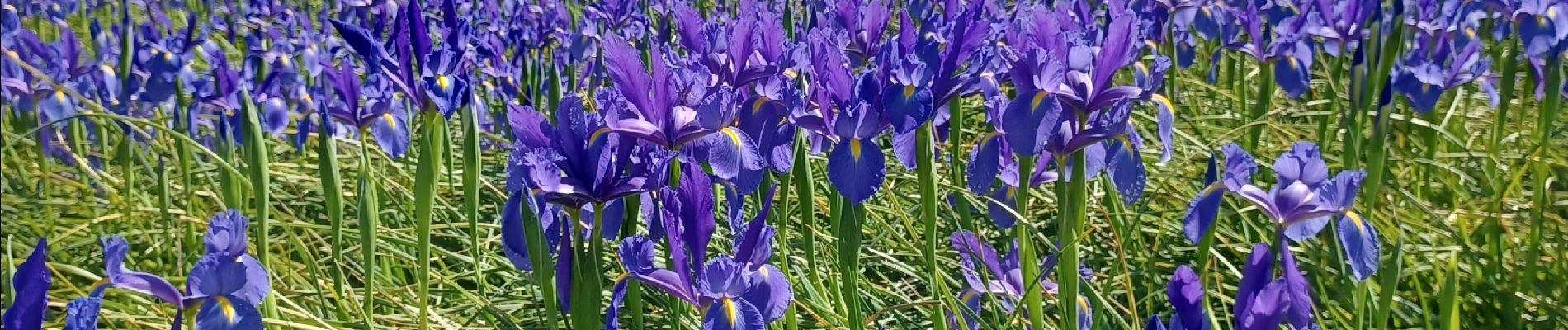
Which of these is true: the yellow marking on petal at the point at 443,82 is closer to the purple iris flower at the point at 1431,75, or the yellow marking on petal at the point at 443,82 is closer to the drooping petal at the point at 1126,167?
the drooping petal at the point at 1126,167

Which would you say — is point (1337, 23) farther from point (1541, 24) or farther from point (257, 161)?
point (257, 161)

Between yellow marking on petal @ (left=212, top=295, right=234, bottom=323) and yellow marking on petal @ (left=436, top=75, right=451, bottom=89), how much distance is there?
840 mm

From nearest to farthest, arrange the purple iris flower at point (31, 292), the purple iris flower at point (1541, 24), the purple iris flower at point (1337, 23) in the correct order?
the purple iris flower at point (31, 292) → the purple iris flower at point (1541, 24) → the purple iris flower at point (1337, 23)

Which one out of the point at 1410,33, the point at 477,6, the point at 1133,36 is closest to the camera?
the point at 1133,36

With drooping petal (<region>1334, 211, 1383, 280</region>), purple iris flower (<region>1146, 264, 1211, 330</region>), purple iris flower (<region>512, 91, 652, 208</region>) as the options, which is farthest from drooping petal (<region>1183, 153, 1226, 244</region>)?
purple iris flower (<region>512, 91, 652, 208</region>)

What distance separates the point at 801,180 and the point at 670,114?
489 millimetres

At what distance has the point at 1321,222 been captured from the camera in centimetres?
186

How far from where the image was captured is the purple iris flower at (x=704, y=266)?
1602mm

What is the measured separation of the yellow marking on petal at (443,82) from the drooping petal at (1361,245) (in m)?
1.58

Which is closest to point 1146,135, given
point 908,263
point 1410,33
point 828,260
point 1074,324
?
point 1410,33

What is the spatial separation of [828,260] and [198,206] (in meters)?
2.08

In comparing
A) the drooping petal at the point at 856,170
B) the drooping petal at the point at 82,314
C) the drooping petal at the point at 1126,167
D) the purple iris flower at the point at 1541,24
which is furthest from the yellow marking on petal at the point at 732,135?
the purple iris flower at the point at 1541,24

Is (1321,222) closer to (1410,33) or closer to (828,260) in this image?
(828,260)

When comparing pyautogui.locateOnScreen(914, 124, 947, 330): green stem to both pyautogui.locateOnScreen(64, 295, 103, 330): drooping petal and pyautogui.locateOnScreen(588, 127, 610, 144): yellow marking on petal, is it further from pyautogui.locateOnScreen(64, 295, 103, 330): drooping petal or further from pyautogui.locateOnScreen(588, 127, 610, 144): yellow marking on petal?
pyautogui.locateOnScreen(64, 295, 103, 330): drooping petal
